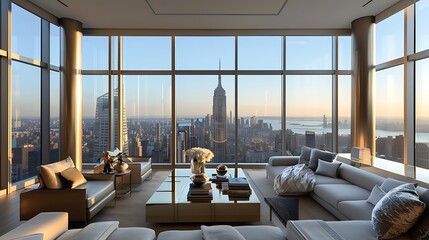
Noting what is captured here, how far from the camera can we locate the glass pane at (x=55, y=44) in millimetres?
5797

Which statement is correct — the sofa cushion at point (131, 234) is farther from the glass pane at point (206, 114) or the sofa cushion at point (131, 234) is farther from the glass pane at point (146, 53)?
the glass pane at point (146, 53)

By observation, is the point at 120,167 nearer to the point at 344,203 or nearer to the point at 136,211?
the point at 136,211

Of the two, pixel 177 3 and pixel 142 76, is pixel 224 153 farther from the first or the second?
pixel 177 3

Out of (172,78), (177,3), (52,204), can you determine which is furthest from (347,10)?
(52,204)

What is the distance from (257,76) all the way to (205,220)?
441cm

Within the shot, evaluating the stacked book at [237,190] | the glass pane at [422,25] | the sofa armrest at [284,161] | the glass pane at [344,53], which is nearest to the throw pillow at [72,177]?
the stacked book at [237,190]

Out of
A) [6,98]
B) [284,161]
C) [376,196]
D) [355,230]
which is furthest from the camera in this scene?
[284,161]

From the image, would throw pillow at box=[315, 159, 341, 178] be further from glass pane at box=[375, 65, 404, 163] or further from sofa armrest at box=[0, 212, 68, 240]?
sofa armrest at box=[0, 212, 68, 240]

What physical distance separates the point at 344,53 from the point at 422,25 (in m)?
1.81

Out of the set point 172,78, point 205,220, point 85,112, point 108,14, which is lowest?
point 205,220

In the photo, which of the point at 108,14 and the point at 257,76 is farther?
the point at 257,76

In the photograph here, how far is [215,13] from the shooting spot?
5477mm

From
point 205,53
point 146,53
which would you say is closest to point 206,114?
point 205,53

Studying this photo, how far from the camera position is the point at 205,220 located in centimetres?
308
